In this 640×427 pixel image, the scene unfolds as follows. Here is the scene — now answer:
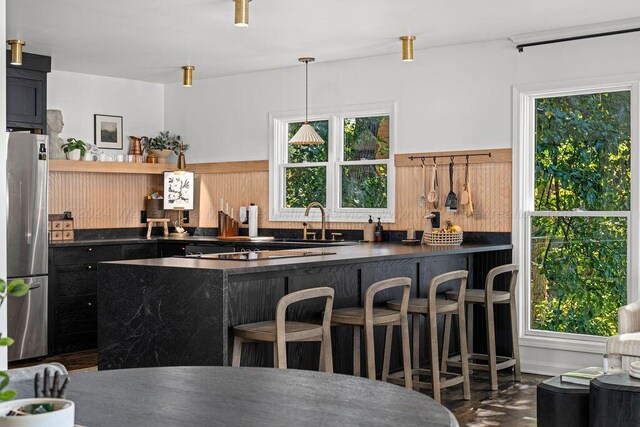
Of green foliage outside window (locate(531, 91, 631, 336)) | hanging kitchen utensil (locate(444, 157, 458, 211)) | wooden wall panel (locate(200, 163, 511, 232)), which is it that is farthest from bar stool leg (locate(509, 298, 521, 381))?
hanging kitchen utensil (locate(444, 157, 458, 211))

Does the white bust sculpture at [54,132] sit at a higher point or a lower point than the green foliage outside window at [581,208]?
higher

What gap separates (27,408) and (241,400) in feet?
1.51

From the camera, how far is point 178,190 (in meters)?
8.33

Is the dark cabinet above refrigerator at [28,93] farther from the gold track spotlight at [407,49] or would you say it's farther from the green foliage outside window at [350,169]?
the gold track spotlight at [407,49]

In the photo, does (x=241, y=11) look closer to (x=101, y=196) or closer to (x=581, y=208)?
(x=581, y=208)

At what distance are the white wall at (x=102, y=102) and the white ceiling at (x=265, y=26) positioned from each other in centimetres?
41

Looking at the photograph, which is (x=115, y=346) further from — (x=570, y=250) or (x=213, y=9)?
(x=570, y=250)

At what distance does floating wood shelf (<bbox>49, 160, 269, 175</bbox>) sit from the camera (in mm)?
7609

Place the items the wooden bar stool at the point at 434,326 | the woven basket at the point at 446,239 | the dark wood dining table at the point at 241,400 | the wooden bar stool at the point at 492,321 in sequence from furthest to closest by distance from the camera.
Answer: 1. the woven basket at the point at 446,239
2. the wooden bar stool at the point at 492,321
3. the wooden bar stool at the point at 434,326
4. the dark wood dining table at the point at 241,400

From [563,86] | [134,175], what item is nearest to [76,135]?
[134,175]

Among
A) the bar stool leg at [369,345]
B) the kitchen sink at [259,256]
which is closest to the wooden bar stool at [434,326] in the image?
the bar stool leg at [369,345]

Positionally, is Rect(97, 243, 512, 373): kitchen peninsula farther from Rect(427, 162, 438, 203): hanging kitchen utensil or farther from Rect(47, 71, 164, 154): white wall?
Rect(47, 71, 164, 154): white wall

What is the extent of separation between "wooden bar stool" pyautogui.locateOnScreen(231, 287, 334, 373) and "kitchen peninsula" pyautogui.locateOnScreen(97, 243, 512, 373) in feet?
0.26

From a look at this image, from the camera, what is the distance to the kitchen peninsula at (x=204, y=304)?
4254 mm
